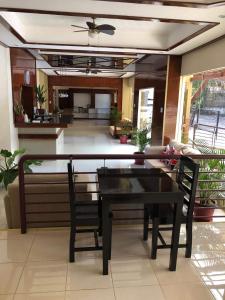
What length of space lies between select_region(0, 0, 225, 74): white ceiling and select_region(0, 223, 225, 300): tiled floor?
105 inches

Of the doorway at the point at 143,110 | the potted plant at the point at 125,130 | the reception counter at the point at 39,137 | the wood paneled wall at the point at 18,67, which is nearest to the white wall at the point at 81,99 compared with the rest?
the potted plant at the point at 125,130

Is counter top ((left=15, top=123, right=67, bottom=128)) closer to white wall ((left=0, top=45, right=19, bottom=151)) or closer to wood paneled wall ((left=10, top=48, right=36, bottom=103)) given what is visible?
white wall ((left=0, top=45, right=19, bottom=151))

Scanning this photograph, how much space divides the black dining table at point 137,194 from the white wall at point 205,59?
3.08 meters

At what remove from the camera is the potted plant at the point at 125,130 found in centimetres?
957

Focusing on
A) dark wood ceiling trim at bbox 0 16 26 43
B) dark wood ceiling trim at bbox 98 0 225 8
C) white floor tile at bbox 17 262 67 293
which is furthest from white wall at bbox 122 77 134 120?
white floor tile at bbox 17 262 67 293

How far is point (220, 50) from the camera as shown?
4.41 metres

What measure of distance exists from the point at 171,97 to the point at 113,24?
2437 mm

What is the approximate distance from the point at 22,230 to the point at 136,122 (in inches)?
307

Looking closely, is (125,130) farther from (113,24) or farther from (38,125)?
(113,24)

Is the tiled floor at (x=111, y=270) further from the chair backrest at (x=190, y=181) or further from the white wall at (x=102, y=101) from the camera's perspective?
the white wall at (x=102, y=101)

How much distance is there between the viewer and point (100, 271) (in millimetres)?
2129

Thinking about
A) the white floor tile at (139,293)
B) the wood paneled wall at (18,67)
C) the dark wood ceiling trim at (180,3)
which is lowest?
the white floor tile at (139,293)

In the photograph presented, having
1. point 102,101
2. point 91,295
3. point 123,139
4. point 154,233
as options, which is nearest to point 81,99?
point 102,101

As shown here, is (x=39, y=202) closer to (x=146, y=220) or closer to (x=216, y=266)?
(x=146, y=220)
